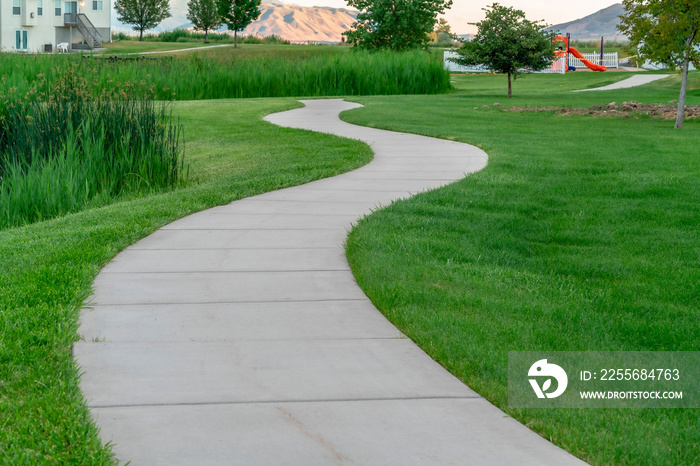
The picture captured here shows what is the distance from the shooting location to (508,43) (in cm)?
2233

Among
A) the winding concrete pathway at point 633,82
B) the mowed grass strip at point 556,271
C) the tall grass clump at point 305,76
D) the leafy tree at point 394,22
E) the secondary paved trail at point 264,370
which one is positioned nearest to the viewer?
the secondary paved trail at point 264,370

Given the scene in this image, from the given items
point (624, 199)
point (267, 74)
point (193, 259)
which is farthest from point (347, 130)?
point (267, 74)

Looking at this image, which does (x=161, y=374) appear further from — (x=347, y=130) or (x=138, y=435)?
(x=347, y=130)

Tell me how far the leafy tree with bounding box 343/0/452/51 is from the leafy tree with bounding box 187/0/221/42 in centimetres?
3905

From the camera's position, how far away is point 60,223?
22.0ft

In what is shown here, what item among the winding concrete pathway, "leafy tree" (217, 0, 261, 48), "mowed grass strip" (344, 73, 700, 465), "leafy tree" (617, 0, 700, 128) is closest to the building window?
"leafy tree" (217, 0, 261, 48)

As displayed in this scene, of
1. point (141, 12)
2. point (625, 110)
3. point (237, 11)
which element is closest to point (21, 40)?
point (237, 11)

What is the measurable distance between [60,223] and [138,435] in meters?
4.40

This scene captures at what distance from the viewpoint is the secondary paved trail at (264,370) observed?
2.74 meters

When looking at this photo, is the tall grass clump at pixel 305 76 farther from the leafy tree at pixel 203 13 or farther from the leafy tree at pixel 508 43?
the leafy tree at pixel 203 13

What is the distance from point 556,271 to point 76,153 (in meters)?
6.28

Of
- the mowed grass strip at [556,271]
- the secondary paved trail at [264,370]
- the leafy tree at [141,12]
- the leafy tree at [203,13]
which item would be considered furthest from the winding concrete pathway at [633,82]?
the leafy tree at [141,12]

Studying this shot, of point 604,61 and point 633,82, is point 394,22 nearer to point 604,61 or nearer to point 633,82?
point 633,82

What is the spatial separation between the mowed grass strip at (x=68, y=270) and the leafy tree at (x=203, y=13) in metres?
66.1
